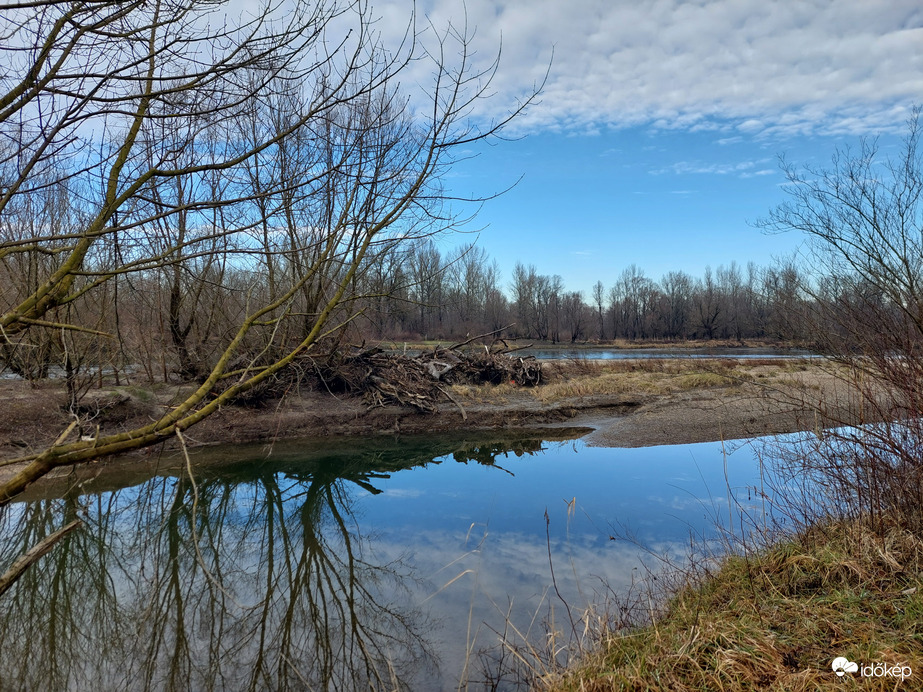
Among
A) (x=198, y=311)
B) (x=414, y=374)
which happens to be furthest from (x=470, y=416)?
(x=198, y=311)

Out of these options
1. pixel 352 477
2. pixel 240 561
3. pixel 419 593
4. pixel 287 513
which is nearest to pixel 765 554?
pixel 419 593

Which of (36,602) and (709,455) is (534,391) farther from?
(36,602)

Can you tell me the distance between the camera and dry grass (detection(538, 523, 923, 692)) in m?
2.99

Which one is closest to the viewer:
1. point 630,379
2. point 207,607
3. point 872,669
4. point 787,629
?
point 872,669

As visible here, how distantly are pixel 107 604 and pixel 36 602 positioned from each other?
840 millimetres

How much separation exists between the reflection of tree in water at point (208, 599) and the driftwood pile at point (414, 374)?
5549 millimetres

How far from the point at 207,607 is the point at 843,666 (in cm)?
516

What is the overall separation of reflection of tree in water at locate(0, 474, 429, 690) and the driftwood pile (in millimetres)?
6552

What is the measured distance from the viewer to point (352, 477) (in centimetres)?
1002

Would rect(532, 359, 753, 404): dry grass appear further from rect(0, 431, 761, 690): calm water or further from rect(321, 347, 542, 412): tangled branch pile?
rect(0, 431, 761, 690): calm water

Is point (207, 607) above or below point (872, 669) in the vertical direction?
below

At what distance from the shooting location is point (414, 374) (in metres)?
16.0

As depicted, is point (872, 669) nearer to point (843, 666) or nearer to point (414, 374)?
point (843, 666)

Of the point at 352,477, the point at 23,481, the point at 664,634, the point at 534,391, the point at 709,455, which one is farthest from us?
the point at 534,391
